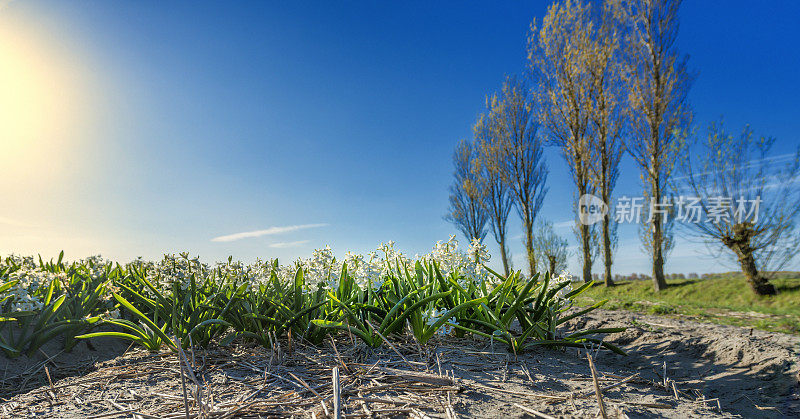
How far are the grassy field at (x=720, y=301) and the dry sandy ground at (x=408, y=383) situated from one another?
14.3ft

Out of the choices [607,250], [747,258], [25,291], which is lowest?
[25,291]

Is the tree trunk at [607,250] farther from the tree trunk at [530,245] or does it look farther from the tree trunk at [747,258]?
the tree trunk at [747,258]

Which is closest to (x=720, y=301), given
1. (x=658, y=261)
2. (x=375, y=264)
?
(x=658, y=261)

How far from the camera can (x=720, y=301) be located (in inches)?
394

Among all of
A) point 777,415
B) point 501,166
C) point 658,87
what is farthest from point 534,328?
point 501,166

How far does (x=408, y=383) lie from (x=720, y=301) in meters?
11.7

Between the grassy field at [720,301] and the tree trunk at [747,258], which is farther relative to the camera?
the tree trunk at [747,258]

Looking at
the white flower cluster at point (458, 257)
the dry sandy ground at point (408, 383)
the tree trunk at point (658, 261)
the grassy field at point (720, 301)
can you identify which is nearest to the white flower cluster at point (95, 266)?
the dry sandy ground at point (408, 383)

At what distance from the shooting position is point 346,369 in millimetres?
2027

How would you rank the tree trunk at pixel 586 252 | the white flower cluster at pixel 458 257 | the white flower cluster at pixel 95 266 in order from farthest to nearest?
the tree trunk at pixel 586 252 < the white flower cluster at pixel 95 266 < the white flower cluster at pixel 458 257

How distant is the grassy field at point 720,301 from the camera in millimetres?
6590

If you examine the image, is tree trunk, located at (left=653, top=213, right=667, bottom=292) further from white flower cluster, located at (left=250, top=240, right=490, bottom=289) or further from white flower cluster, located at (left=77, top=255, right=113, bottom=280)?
white flower cluster, located at (left=77, top=255, right=113, bottom=280)

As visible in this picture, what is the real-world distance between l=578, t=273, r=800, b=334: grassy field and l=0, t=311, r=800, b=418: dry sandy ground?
14.3ft

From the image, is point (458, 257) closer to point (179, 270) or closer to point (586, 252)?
point (179, 270)
